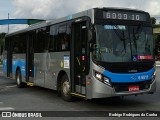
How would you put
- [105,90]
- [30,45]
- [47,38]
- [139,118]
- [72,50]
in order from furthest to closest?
[30,45] < [47,38] < [72,50] < [105,90] < [139,118]

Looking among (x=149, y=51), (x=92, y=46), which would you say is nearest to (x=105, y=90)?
(x=92, y=46)

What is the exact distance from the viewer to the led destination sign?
32.9 feet

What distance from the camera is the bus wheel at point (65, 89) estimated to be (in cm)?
1143

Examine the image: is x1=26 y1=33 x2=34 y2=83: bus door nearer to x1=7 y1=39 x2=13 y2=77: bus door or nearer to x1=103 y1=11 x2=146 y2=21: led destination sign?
x1=7 y1=39 x2=13 y2=77: bus door

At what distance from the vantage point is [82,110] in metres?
9.90

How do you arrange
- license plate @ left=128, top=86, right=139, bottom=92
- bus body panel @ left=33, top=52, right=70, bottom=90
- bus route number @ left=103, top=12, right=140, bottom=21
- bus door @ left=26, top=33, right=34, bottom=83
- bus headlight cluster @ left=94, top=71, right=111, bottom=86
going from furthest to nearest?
bus door @ left=26, top=33, right=34, bottom=83, bus body panel @ left=33, top=52, right=70, bottom=90, bus route number @ left=103, top=12, right=140, bottom=21, license plate @ left=128, top=86, right=139, bottom=92, bus headlight cluster @ left=94, top=71, right=111, bottom=86

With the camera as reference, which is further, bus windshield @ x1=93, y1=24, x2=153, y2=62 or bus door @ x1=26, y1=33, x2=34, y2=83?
bus door @ x1=26, y1=33, x2=34, y2=83

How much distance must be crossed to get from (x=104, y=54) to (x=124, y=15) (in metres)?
1.52

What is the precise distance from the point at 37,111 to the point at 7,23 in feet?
110

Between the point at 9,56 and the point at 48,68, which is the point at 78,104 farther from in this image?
the point at 9,56

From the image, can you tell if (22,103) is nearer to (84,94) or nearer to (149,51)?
(84,94)

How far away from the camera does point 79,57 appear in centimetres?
1066

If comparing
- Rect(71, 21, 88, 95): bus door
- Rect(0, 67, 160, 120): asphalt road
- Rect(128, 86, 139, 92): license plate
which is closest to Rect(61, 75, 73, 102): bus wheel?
Rect(0, 67, 160, 120): asphalt road

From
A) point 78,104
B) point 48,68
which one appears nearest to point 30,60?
point 48,68
